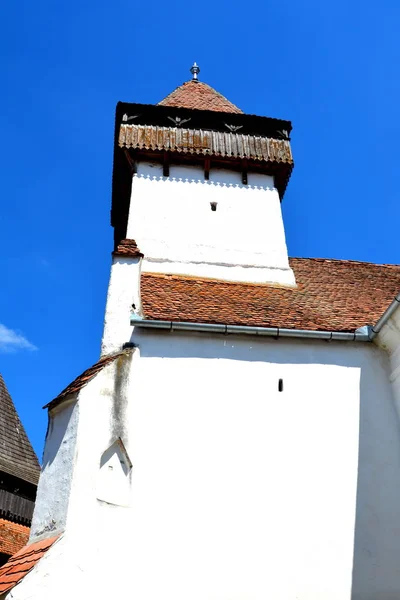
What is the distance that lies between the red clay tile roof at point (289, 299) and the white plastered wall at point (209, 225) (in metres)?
0.51

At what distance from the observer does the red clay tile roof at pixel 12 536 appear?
43.9ft

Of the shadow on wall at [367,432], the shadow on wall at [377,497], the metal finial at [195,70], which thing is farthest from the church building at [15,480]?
the metal finial at [195,70]

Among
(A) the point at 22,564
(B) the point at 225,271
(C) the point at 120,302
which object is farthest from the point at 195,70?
(A) the point at 22,564

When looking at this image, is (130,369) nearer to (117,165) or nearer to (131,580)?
(131,580)

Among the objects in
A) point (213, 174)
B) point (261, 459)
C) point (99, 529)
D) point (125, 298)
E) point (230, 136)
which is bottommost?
point (99, 529)

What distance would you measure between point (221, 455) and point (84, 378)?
77.6 inches

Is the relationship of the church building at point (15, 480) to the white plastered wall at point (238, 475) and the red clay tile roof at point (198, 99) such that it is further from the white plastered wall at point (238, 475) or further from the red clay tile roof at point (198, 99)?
the red clay tile roof at point (198, 99)

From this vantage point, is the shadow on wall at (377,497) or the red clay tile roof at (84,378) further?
the red clay tile roof at (84,378)

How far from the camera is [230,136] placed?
12484 millimetres

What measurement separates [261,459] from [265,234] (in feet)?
17.5

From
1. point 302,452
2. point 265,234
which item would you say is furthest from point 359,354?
point 265,234

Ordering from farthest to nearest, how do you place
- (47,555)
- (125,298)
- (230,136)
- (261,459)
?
(230,136) → (125,298) → (261,459) → (47,555)

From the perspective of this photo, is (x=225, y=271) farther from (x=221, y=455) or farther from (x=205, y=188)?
(x=221, y=455)

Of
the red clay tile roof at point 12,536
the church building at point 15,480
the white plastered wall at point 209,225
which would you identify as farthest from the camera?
the church building at point 15,480
